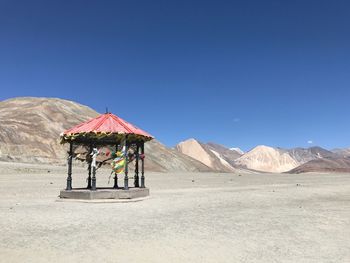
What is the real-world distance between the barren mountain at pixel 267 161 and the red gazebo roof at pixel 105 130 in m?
151

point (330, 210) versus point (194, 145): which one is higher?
point (194, 145)

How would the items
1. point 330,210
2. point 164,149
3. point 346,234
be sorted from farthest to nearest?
point 164,149
point 330,210
point 346,234

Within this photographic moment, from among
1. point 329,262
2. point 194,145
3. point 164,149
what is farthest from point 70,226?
point 194,145

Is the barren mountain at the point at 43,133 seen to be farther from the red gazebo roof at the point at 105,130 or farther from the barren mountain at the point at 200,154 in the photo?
the red gazebo roof at the point at 105,130

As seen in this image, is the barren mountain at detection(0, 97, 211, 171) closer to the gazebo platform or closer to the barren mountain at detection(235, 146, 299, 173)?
the gazebo platform

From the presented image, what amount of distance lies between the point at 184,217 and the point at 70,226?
14.0 ft

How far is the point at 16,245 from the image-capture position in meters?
9.34

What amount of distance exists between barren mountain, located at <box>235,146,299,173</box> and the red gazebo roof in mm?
151263

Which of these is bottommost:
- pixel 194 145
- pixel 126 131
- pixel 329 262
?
pixel 329 262

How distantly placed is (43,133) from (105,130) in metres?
59.2

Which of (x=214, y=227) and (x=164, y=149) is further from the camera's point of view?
(x=164, y=149)

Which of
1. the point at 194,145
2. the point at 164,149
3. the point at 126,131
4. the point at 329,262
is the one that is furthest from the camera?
the point at 194,145

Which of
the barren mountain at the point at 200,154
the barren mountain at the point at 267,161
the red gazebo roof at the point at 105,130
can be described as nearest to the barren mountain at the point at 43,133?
the barren mountain at the point at 200,154

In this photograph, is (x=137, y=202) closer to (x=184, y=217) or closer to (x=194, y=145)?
(x=184, y=217)
